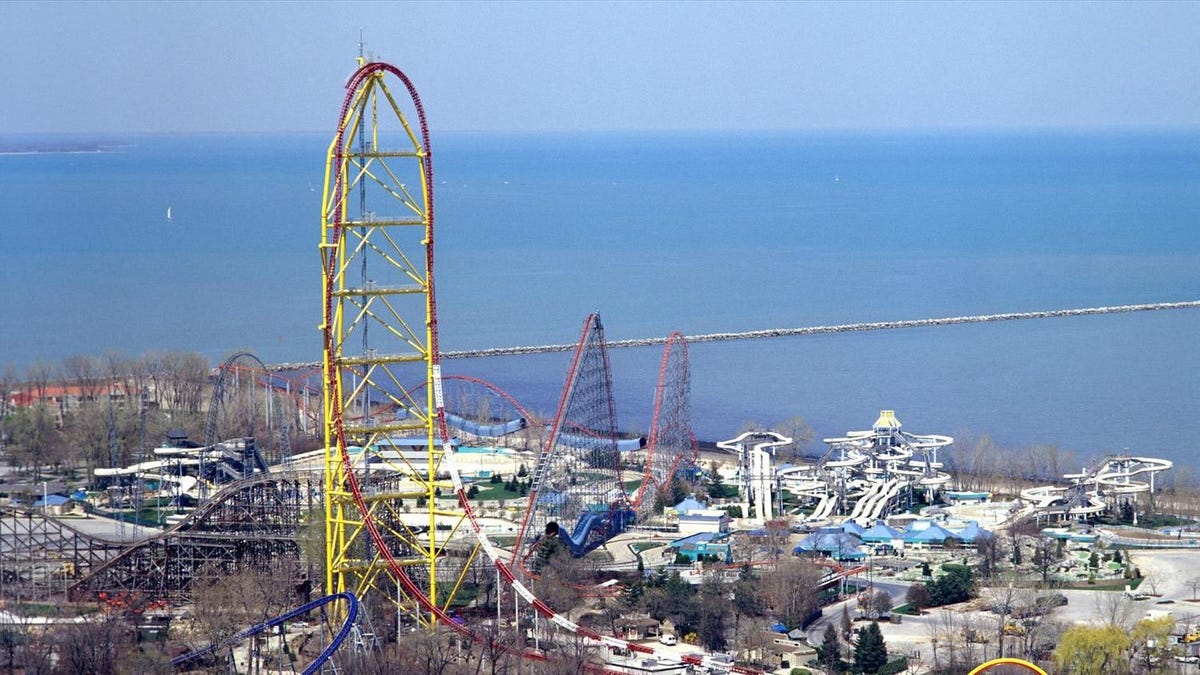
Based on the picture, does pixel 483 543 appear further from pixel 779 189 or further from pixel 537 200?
pixel 779 189

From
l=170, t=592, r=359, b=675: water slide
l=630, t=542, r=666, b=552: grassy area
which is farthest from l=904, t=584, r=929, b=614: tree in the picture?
l=170, t=592, r=359, b=675: water slide

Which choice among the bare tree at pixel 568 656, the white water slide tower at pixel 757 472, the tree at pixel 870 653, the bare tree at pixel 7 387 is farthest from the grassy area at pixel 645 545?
the bare tree at pixel 7 387

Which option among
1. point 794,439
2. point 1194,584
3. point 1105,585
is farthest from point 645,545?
point 794,439

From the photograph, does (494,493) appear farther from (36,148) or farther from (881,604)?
(36,148)

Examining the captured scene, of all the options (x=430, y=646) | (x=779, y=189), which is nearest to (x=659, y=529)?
(x=430, y=646)

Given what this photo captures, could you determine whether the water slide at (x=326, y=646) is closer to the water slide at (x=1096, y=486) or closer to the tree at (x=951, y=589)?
the tree at (x=951, y=589)
